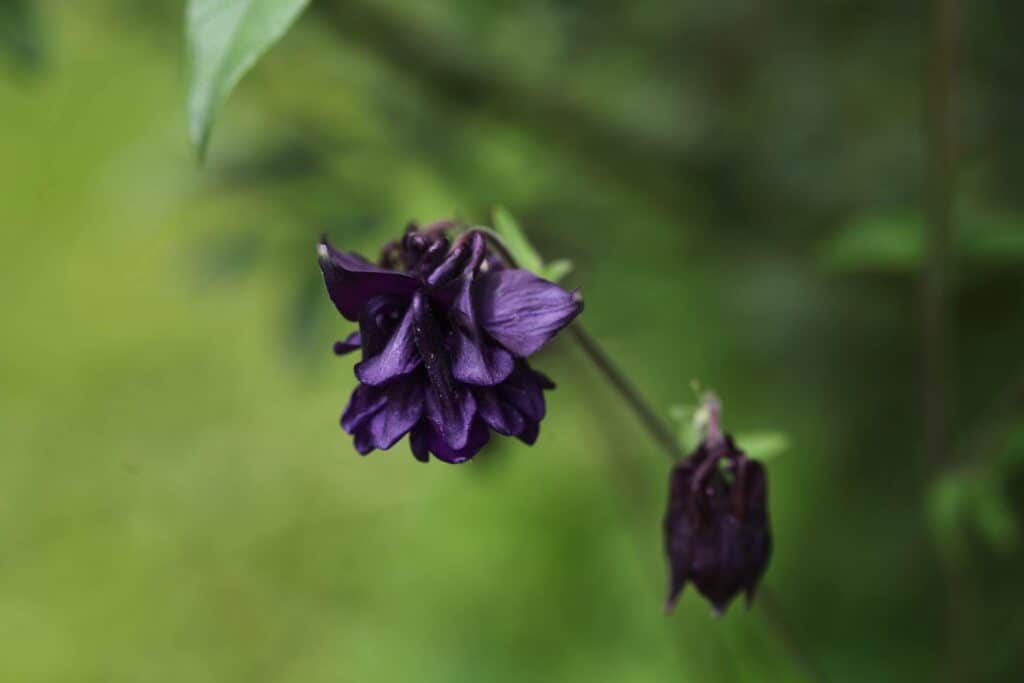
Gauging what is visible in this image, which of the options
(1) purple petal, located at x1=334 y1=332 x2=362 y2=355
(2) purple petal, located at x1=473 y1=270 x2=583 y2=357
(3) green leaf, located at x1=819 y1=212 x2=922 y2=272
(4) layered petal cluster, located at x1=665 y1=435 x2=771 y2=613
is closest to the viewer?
(2) purple petal, located at x1=473 y1=270 x2=583 y2=357

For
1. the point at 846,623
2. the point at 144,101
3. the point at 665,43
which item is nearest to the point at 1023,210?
the point at 665,43

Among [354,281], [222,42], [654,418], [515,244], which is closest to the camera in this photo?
[222,42]

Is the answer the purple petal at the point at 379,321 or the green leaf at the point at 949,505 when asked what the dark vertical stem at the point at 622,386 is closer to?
the purple petal at the point at 379,321

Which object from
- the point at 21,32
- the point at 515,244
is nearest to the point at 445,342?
the point at 515,244

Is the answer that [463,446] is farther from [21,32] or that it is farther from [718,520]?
[21,32]

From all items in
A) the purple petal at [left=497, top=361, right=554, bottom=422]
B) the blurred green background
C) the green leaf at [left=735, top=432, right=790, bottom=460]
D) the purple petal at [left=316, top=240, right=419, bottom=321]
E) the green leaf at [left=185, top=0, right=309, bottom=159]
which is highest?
the green leaf at [left=185, top=0, right=309, bottom=159]

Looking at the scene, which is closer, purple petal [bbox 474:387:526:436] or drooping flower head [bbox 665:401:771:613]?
purple petal [bbox 474:387:526:436]

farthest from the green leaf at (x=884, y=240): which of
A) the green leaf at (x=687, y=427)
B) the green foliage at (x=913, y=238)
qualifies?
the green leaf at (x=687, y=427)

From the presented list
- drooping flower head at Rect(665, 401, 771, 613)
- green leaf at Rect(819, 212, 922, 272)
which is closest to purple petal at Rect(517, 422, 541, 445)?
drooping flower head at Rect(665, 401, 771, 613)

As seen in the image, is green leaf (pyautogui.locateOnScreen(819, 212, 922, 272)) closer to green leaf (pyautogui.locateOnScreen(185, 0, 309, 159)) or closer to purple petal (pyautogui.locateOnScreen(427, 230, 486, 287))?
purple petal (pyautogui.locateOnScreen(427, 230, 486, 287))
